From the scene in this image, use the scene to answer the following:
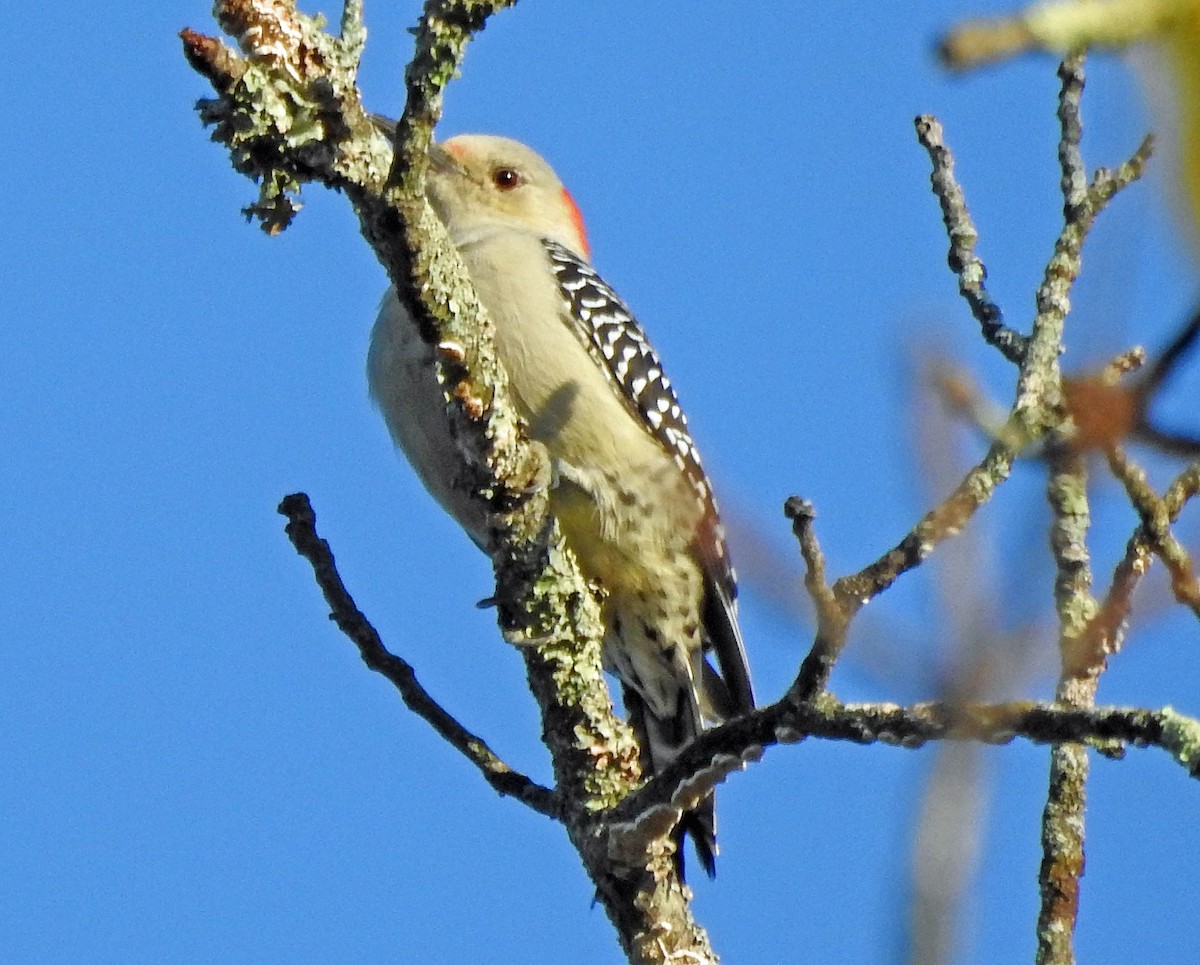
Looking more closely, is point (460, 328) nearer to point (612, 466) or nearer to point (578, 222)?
point (612, 466)

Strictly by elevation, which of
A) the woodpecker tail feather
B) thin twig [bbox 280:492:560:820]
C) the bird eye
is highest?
the bird eye

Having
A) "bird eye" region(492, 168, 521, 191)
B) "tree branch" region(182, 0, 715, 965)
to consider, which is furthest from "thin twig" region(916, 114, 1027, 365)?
"bird eye" region(492, 168, 521, 191)

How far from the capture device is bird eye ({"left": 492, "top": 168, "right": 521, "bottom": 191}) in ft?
26.5

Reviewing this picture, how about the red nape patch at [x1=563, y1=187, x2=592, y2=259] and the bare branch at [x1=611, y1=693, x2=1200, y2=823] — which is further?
the red nape patch at [x1=563, y1=187, x2=592, y2=259]

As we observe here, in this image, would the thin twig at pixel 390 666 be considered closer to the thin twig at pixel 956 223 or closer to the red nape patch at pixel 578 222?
the thin twig at pixel 956 223

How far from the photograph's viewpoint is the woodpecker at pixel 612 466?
632cm

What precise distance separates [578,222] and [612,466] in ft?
8.91

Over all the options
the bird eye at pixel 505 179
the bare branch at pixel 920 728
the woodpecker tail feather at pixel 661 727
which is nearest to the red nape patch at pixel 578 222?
Answer: the bird eye at pixel 505 179

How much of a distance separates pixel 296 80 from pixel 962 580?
8.62 feet

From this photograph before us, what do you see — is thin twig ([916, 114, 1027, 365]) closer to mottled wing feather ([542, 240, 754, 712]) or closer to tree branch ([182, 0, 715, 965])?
tree branch ([182, 0, 715, 965])

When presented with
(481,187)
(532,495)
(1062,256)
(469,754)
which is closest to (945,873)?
(1062,256)

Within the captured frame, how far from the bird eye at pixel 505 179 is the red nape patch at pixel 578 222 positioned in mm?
409

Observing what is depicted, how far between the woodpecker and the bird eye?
1083mm

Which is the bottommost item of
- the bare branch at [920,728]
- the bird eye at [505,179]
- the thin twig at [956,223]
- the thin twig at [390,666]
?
the bare branch at [920,728]
